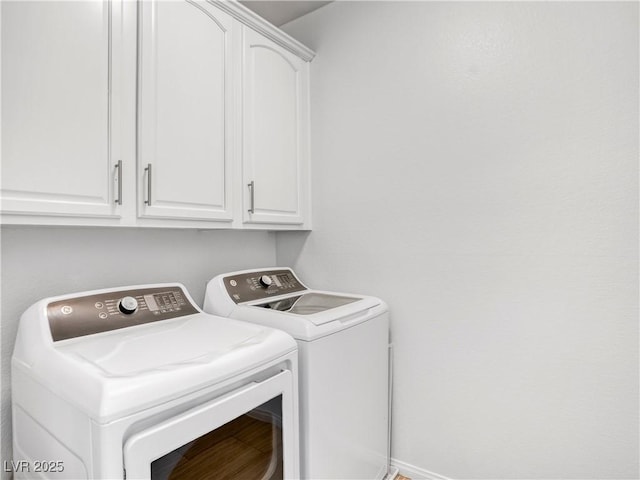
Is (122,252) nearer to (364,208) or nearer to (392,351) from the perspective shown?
(364,208)

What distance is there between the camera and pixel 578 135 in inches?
56.2

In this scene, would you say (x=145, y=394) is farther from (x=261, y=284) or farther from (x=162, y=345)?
(x=261, y=284)

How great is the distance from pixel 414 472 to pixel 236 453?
1.19 metres

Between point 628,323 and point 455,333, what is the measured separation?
2.11 feet

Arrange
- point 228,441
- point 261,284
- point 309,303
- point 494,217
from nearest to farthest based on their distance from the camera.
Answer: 1. point 228,441
2. point 494,217
3. point 309,303
4. point 261,284

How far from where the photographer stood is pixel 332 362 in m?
1.41

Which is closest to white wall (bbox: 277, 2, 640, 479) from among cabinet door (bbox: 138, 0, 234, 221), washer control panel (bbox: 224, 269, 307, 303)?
washer control panel (bbox: 224, 269, 307, 303)

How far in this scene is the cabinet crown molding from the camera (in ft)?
5.31

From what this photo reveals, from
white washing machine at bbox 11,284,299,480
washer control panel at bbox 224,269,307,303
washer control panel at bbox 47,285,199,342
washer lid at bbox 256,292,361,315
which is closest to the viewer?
white washing machine at bbox 11,284,299,480

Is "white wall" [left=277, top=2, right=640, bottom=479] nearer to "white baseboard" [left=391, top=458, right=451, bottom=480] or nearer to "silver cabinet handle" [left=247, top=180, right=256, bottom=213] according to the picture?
"white baseboard" [left=391, top=458, right=451, bottom=480]

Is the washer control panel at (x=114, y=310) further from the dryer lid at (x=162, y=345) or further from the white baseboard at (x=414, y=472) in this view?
the white baseboard at (x=414, y=472)

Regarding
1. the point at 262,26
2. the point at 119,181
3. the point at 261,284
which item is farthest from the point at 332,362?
the point at 262,26

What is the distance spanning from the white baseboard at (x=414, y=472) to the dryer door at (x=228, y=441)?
0.91 metres

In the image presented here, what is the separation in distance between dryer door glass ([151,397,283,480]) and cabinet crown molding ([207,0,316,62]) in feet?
5.43
